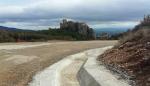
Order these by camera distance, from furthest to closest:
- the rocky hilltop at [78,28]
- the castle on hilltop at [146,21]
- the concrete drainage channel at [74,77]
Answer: the rocky hilltop at [78,28]
the castle on hilltop at [146,21]
the concrete drainage channel at [74,77]

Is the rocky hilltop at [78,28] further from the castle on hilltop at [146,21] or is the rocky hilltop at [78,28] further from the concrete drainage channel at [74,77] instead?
the concrete drainage channel at [74,77]

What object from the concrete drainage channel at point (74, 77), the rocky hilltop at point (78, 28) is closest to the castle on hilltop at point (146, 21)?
the concrete drainage channel at point (74, 77)

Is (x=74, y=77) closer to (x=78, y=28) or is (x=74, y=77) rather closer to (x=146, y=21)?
(x=146, y=21)

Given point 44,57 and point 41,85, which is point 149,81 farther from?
point 44,57

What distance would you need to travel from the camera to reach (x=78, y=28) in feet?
250

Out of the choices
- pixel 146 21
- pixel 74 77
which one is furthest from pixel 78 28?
pixel 74 77

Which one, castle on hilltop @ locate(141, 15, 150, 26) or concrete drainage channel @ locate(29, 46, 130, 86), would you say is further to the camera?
castle on hilltop @ locate(141, 15, 150, 26)

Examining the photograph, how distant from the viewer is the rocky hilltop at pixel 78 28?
7606cm

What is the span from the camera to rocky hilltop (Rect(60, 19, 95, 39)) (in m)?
76.1

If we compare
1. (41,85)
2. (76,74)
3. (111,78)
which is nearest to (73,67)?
(76,74)

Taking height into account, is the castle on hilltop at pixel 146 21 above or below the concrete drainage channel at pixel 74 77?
above

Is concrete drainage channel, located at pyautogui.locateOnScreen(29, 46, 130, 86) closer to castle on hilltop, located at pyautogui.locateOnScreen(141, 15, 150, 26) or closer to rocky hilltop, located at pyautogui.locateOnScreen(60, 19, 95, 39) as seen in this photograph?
castle on hilltop, located at pyautogui.locateOnScreen(141, 15, 150, 26)

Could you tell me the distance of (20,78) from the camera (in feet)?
69.7

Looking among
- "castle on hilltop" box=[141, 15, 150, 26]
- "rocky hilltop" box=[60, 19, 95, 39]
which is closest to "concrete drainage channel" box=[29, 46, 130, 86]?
"castle on hilltop" box=[141, 15, 150, 26]
